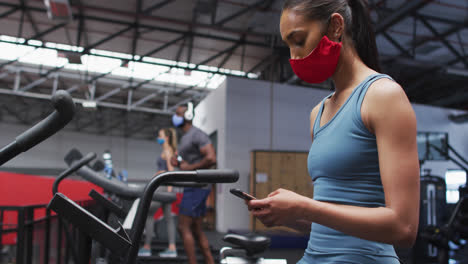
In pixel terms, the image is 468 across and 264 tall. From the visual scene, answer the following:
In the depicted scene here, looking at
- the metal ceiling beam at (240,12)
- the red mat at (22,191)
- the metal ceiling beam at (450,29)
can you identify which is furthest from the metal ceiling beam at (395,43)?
the red mat at (22,191)

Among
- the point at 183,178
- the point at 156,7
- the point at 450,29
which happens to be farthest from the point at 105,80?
the point at 183,178

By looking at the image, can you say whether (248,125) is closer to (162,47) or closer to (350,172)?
(162,47)

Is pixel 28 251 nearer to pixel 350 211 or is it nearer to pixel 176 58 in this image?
pixel 350 211

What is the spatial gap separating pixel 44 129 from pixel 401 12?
789cm

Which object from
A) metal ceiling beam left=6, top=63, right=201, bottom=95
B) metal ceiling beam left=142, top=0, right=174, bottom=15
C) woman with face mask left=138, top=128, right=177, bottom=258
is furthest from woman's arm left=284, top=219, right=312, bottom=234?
metal ceiling beam left=6, top=63, right=201, bottom=95

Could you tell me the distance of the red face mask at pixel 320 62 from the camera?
83 cm

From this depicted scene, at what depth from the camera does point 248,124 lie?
355 inches

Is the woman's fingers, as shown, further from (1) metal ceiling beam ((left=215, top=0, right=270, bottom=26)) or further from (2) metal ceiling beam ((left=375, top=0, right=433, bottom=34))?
(1) metal ceiling beam ((left=215, top=0, right=270, bottom=26))

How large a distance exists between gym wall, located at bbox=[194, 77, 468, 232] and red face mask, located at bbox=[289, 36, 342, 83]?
7600mm

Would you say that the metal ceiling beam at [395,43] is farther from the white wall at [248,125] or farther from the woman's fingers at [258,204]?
the woman's fingers at [258,204]

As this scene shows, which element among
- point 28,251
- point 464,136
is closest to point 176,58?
point 464,136

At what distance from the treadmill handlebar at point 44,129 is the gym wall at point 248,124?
7.88m

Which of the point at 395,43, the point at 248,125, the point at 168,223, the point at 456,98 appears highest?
the point at 395,43

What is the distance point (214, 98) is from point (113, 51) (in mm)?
3209
